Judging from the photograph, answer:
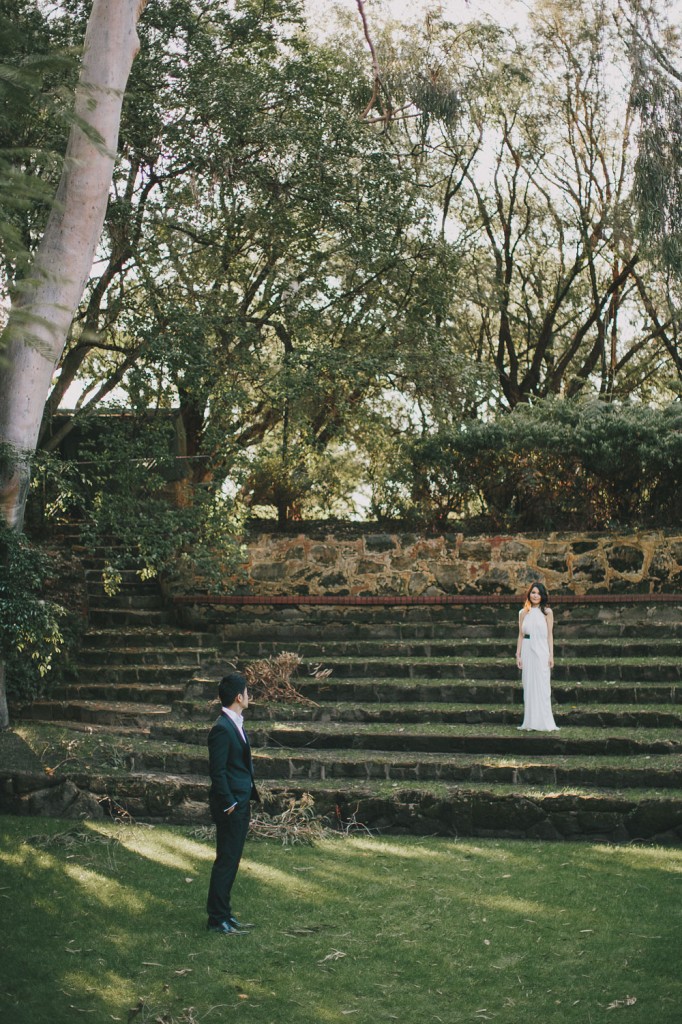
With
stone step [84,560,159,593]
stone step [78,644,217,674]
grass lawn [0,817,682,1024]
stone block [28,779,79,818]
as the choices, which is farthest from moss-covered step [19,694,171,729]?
stone step [84,560,159,593]

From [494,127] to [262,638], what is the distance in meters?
11.9

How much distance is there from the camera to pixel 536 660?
418 inches

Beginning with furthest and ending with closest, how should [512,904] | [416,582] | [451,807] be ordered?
[416,582], [451,807], [512,904]

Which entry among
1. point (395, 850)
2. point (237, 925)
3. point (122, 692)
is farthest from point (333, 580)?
point (237, 925)

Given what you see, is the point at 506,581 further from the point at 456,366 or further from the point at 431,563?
the point at 456,366

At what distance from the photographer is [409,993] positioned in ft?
18.3

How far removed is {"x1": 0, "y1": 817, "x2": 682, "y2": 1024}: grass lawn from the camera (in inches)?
212

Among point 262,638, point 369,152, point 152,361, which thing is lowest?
point 262,638

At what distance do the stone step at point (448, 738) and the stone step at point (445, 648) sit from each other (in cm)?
277

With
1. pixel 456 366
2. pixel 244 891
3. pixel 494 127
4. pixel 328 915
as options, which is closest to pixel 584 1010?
pixel 328 915

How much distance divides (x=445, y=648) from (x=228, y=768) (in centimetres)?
742

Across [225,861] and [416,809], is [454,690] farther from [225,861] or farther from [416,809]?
[225,861]

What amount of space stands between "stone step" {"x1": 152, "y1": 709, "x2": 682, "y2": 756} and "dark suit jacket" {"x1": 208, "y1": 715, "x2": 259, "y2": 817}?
147 inches

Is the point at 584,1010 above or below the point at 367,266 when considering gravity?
below
